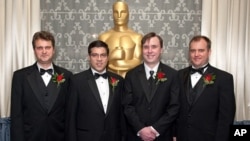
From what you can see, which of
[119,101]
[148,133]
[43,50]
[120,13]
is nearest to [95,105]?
[119,101]

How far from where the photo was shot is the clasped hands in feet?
9.11

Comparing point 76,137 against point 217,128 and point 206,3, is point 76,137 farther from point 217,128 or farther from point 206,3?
point 206,3

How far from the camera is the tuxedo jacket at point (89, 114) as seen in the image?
2.81 meters

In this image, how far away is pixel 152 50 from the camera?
2.89 meters

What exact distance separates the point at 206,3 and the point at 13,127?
2684 millimetres

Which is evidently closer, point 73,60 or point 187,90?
point 187,90

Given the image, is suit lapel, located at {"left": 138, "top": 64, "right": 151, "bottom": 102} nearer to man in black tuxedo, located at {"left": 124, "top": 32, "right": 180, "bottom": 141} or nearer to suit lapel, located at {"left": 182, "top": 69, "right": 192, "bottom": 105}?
man in black tuxedo, located at {"left": 124, "top": 32, "right": 180, "bottom": 141}

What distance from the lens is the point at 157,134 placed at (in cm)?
281

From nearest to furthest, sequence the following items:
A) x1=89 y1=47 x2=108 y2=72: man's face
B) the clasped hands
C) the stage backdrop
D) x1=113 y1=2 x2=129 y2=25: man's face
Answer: the clasped hands
x1=89 y1=47 x2=108 y2=72: man's face
x1=113 y1=2 x2=129 y2=25: man's face
the stage backdrop

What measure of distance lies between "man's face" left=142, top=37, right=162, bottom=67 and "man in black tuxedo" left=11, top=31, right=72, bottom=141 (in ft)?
2.25

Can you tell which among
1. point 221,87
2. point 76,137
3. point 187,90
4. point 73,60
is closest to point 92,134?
point 76,137

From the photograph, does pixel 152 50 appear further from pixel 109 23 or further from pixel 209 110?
pixel 109 23

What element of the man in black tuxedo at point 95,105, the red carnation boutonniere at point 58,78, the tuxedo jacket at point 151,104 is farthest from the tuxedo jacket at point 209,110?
the red carnation boutonniere at point 58,78

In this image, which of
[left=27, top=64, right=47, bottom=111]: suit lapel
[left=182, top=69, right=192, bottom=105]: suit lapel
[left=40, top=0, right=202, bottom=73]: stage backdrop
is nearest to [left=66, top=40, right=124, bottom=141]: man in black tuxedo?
[left=27, top=64, right=47, bottom=111]: suit lapel
